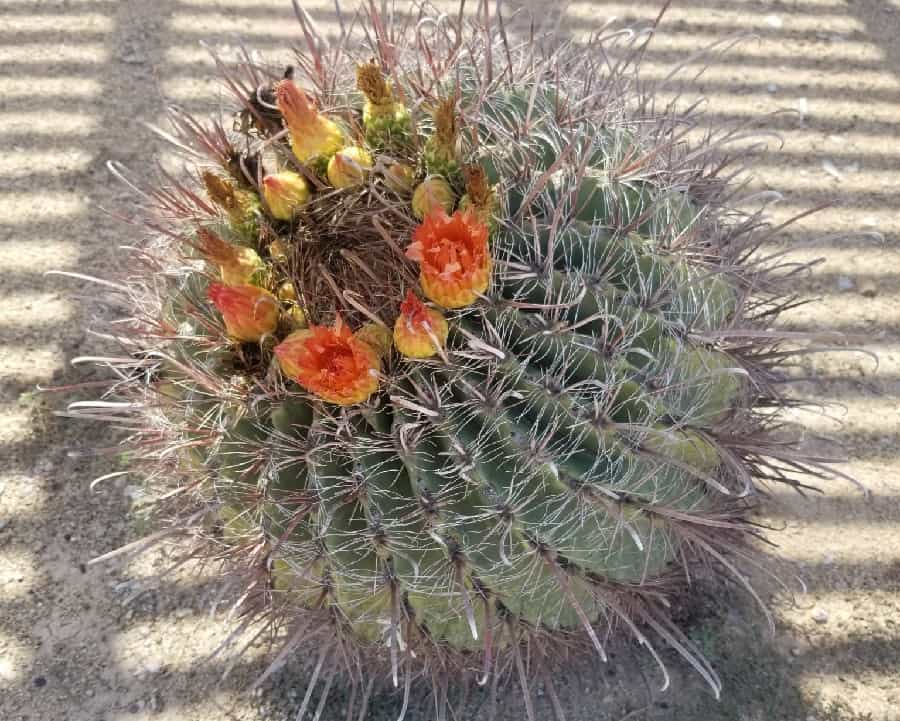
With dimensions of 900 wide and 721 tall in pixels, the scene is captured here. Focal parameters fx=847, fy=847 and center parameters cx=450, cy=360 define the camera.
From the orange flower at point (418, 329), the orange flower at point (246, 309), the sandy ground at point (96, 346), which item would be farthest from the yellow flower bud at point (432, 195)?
the sandy ground at point (96, 346)

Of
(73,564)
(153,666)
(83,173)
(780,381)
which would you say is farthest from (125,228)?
(780,381)

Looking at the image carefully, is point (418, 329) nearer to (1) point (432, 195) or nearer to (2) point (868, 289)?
(1) point (432, 195)

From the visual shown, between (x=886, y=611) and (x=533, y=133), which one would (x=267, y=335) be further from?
(x=886, y=611)

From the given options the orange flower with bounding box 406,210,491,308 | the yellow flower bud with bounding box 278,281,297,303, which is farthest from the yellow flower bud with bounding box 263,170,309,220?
the orange flower with bounding box 406,210,491,308

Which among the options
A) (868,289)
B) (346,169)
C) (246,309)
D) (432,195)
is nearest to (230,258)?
(246,309)

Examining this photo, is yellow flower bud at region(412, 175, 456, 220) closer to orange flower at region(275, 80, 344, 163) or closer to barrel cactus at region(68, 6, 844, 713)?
barrel cactus at region(68, 6, 844, 713)

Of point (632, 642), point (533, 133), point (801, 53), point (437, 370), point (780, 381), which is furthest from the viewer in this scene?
point (801, 53)
